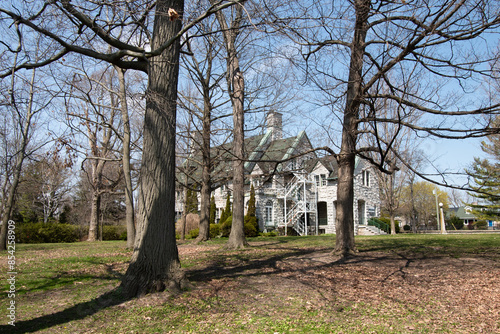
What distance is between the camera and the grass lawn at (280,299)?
192 inches

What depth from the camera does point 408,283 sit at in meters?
6.63

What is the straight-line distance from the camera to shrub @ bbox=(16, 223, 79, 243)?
21.9 m

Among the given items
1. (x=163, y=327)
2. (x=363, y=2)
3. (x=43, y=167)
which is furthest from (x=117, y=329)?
(x=43, y=167)

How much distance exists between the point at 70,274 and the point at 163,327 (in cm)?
381

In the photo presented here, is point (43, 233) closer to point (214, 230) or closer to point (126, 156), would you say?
point (214, 230)

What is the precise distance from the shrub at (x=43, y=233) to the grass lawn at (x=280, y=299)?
1555 cm

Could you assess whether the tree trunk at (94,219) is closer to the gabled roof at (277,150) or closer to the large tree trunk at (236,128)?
the gabled roof at (277,150)

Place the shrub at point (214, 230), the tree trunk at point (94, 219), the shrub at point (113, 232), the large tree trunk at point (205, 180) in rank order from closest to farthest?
the large tree trunk at point (205, 180) → the tree trunk at point (94, 219) → the shrub at point (214, 230) → the shrub at point (113, 232)

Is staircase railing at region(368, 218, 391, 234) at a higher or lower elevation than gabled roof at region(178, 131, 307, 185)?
lower

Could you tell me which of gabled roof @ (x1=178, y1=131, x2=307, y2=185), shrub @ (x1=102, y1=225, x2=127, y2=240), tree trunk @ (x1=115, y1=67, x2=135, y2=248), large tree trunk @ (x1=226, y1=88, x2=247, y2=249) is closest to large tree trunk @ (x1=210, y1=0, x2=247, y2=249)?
large tree trunk @ (x1=226, y1=88, x2=247, y2=249)

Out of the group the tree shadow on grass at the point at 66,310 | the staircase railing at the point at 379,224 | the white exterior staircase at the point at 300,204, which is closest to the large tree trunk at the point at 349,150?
the tree shadow on grass at the point at 66,310

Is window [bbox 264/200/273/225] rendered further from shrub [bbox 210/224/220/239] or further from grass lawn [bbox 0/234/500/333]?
grass lawn [bbox 0/234/500/333]

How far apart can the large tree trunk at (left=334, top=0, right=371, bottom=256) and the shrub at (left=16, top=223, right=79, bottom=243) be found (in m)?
20.4

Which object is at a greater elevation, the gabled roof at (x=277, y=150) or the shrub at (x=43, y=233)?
the gabled roof at (x=277, y=150)
